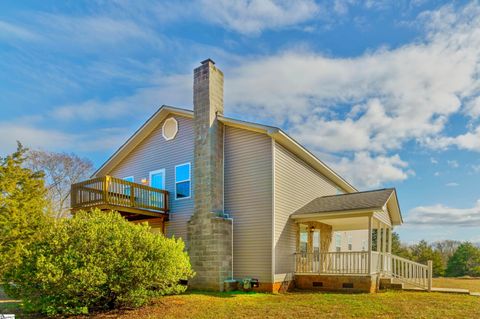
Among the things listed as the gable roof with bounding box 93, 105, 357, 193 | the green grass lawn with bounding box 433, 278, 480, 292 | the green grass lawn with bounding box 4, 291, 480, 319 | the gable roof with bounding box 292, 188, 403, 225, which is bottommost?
the green grass lawn with bounding box 433, 278, 480, 292

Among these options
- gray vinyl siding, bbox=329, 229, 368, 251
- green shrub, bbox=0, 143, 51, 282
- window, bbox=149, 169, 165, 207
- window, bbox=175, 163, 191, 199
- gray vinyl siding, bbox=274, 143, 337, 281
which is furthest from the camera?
gray vinyl siding, bbox=329, 229, 368, 251

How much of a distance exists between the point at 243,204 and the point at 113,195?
5.30 m

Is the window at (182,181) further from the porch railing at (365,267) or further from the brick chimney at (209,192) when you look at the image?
the porch railing at (365,267)

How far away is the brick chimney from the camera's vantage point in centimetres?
1288

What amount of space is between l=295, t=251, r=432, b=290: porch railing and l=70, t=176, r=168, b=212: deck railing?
6811 mm

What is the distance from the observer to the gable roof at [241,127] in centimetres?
1337

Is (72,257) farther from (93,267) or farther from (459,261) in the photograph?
(459,261)

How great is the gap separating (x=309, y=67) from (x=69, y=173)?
76.1 feet

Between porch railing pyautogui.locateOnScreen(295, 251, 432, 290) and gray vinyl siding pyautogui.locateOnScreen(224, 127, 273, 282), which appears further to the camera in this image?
gray vinyl siding pyautogui.locateOnScreen(224, 127, 273, 282)

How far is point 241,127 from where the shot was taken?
14008 millimetres

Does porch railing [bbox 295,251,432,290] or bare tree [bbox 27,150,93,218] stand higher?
bare tree [bbox 27,150,93,218]

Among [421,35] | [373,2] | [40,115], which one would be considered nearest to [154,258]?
[373,2]

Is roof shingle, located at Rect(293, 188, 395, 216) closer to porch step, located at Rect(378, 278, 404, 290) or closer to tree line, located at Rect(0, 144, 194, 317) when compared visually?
porch step, located at Rect(378, 278, 404, 290)

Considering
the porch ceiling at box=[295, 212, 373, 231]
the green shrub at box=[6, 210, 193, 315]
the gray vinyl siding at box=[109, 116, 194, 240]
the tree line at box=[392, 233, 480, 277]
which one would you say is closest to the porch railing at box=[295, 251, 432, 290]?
the porch ceiling at box=[295, 212, 373, 231]
